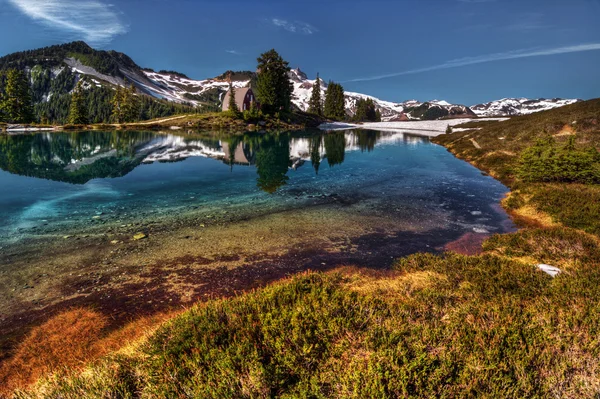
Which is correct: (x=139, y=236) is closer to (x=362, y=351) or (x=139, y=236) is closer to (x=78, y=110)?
(x=362, y=351)

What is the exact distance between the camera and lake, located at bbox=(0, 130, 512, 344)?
9953 mm

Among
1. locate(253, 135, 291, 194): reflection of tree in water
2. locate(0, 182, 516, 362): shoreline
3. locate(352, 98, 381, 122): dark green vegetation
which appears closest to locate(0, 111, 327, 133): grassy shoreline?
locate(253, 135, 291, 194): reflection of tree in water

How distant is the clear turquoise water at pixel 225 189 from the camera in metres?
16.8

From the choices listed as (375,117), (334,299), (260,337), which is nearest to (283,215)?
(334,299)

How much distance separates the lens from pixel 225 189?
23.8 meters

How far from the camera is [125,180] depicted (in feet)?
87.0

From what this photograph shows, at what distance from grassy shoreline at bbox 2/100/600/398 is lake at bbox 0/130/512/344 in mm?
3338

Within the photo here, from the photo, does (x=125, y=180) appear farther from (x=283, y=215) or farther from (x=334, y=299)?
(x=334, y=299)

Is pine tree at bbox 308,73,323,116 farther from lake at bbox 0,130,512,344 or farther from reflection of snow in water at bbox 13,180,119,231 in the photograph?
reflection of snow in water at bbox 13,180,119,231

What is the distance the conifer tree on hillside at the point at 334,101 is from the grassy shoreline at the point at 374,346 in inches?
6268

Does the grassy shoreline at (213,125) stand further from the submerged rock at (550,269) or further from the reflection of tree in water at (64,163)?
the submerged rock at (550,269)

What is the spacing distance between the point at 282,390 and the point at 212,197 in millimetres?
18090

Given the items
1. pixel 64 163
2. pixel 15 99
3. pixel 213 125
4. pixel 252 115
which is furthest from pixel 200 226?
pixel 15 99

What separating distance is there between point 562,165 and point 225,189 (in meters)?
25.4
